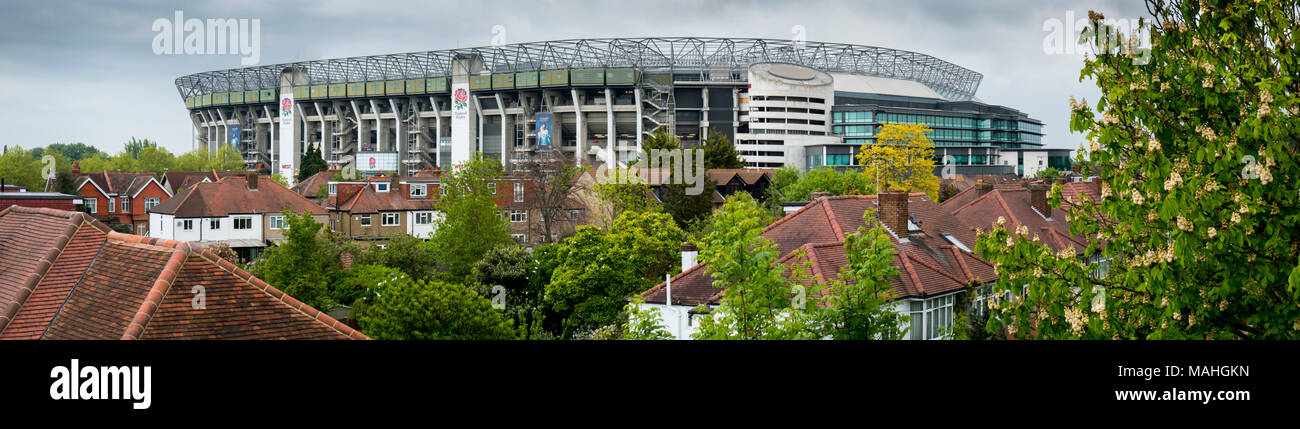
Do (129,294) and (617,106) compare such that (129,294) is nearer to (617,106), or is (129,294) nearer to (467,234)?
(467,234)

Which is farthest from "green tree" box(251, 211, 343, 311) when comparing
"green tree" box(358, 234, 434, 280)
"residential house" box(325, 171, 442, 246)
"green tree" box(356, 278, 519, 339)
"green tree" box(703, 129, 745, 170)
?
"green tree" box(703, 129, 745, 170)

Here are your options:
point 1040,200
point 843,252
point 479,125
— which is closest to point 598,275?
point 843,252

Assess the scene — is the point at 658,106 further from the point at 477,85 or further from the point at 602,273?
the point at 602,273

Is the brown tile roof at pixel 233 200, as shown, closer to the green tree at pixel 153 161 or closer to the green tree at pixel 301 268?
the green tree at pixel 301 268

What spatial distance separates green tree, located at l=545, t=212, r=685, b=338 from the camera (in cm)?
3681

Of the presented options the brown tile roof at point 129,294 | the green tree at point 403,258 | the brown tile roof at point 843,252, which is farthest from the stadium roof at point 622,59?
the brown tile roof at point 129,294

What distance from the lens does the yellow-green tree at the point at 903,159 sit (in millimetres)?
65625

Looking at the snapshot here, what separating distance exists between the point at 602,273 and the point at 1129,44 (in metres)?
27.8

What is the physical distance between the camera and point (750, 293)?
14.1 m

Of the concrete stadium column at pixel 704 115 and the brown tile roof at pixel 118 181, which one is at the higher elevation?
the concrete stadium column at pixel 704 115

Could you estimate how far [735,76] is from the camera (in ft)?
507

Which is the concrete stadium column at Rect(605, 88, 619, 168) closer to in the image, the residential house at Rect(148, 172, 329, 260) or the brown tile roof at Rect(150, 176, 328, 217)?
the brown tile roof at Rect(150, 176, 328, 217)

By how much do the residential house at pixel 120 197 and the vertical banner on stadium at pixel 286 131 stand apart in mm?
93846

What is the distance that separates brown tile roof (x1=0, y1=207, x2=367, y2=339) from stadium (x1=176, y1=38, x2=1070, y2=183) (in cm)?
11514
